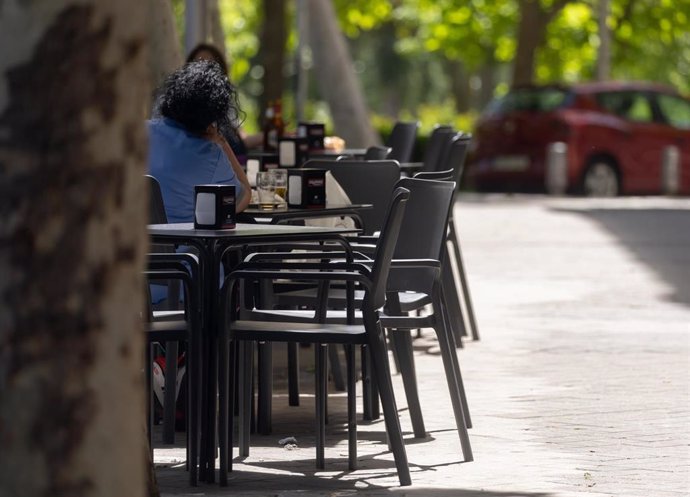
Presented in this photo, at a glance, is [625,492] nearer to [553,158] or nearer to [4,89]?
[4,89]

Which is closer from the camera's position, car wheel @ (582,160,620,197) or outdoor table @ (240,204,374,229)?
outdoor table @ (240,204,374,229)

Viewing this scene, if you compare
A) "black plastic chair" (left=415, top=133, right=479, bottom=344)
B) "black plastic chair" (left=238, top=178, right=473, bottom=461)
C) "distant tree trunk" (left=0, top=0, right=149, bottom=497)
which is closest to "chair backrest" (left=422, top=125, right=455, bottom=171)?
"black plastic chair" (left=415, top=133, right=479, bottom=344)

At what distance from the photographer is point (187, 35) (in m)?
16.0

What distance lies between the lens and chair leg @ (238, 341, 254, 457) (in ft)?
22.2

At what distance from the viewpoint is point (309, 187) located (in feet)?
27.4

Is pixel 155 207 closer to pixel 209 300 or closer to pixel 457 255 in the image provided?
pixel 209 300

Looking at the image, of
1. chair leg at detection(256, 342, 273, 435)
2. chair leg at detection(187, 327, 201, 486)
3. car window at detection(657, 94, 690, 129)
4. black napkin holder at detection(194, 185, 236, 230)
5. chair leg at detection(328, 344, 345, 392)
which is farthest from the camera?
car window at detection(657, 94, 690, 129)

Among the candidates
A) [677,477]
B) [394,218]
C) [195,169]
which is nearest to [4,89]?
[394,218]

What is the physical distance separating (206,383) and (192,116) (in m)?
1.74

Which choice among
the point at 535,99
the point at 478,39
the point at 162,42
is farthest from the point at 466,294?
the point at 478,39

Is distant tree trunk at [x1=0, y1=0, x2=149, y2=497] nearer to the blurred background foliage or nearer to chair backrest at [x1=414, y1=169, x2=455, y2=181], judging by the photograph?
chair backrest at [x1=414, y1=169, x2=455, y2=181]

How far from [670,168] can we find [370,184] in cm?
1840

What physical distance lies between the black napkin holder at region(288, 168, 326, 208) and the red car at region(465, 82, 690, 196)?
18125mm

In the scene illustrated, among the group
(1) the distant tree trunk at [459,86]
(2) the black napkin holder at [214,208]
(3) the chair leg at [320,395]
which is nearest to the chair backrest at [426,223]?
(3) the chair leg at [320,395]
